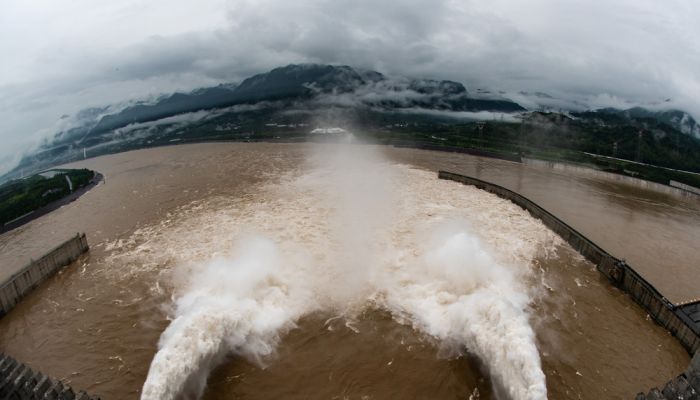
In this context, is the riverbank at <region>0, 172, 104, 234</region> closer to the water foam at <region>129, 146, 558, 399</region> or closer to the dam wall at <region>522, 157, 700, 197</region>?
the water foam at <region>129, 146, 558, 399</region>

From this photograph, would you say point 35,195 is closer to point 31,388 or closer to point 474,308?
point 31,388

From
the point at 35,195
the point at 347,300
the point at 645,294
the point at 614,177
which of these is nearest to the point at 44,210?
the point at 35,195

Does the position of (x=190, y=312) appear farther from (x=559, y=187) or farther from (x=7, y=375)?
(x=559, y=187)

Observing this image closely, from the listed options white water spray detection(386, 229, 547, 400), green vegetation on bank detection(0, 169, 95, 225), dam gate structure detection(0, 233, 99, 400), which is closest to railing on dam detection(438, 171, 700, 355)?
white water spray detection(386, 229, 547, 400)

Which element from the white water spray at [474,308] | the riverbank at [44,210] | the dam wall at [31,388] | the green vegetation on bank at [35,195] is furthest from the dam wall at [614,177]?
the green vegetation on bank at [35,195]

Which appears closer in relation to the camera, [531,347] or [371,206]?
[531,347]

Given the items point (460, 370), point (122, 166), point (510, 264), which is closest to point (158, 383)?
point (460, 370)

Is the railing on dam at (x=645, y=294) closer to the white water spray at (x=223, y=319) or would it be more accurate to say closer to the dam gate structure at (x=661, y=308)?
the dam gate structure at (x=661, y=308)
